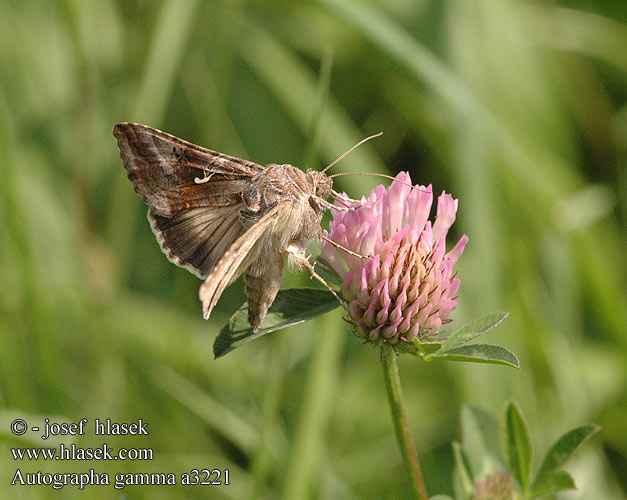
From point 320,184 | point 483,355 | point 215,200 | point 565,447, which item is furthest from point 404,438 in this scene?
point 215,200

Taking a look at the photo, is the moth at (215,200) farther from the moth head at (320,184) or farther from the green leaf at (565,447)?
the green leaf at (565,447)

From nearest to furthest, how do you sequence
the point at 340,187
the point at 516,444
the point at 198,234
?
the point at 516,444 < the point at 198,234 < the point at 340,187

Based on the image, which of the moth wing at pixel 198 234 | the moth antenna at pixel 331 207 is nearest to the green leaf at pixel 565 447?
the moth antenna at pixel 331 207

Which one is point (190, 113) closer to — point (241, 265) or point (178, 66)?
point (178, 66)

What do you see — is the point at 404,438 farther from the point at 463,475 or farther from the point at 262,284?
the point at 262,284

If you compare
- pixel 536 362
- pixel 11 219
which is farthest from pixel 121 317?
pixel 536 362

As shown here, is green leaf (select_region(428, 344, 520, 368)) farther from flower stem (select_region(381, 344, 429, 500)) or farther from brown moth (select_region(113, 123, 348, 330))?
brown moth (select_region(113, 123, 348, 330))
